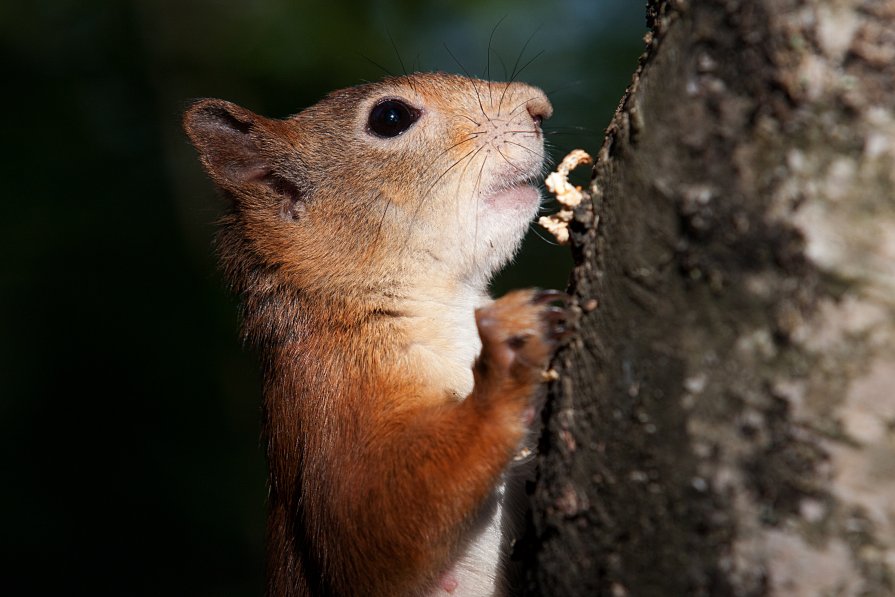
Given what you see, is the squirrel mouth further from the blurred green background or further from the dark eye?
the blurred green background

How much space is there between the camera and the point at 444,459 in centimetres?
199

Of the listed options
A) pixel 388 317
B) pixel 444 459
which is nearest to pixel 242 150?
pixel 388 317

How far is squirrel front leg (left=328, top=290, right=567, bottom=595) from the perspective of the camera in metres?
1.87

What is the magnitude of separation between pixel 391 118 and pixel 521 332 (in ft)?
4.22

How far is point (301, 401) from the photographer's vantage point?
2496 mm

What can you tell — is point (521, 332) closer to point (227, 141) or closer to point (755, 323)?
point (755, 323)

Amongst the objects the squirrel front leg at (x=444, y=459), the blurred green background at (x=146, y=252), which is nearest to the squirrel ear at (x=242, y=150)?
the squirrel front leg at (x=444, y=459)

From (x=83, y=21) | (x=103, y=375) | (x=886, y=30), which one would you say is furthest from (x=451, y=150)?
(x=83, y=21)

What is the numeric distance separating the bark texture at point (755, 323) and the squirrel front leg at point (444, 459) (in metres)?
0.43

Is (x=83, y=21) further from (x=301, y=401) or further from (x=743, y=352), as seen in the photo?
(x=743, y=352)

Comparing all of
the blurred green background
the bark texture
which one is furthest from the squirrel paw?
the blurred green background

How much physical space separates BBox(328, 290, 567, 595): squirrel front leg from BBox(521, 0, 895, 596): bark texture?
429 mm

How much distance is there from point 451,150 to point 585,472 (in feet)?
5.04

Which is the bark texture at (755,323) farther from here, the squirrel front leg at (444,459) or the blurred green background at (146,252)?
the blurred green background at (146,252)
